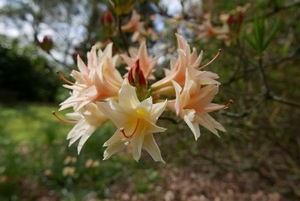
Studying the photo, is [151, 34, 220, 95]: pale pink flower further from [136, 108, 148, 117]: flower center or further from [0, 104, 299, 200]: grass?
[0, 104, 299, 200]: grass

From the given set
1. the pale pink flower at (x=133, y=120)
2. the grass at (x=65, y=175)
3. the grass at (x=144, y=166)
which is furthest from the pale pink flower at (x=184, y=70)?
the grass at (x=65, y=175)

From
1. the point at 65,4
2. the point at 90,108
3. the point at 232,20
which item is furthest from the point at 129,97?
the point at 65,4

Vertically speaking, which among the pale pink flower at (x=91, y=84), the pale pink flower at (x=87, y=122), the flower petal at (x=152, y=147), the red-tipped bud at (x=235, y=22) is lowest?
the flower petal at (x=152, y=147)

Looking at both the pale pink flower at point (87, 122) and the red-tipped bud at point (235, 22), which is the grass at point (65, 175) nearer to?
the red-tipped bud at point (235, 22)

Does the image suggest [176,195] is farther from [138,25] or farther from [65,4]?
[65,4]

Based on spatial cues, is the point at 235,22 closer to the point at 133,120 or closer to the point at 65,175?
the point at 133,120
